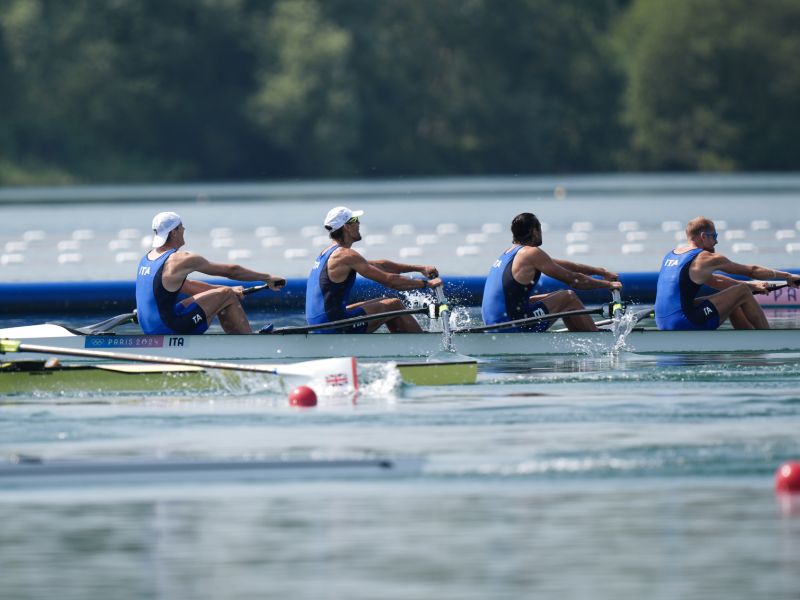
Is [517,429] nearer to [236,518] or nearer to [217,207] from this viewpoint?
[236,518]

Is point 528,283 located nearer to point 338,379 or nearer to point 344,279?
point 344,279

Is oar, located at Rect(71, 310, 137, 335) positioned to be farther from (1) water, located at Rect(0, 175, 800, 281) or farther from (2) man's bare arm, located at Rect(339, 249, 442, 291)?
(1) water, located at Rect(0, 175, 800, 281)

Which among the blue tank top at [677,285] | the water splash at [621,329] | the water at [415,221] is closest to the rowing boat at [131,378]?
the water splash at [621,329]

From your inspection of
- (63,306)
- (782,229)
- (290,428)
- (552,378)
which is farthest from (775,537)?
(782,229)

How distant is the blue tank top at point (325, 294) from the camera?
50.1 feet

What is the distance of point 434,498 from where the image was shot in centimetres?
984

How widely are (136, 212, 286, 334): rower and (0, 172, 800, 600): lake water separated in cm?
121

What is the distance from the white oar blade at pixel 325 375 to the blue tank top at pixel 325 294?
1.67 meters

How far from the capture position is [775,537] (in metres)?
8.90

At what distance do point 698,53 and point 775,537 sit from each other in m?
64.4

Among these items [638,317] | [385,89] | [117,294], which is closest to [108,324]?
[638,317]

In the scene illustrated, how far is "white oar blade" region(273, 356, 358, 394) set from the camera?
13586 millimetres

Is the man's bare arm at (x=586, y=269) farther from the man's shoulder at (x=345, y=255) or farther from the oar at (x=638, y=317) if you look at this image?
the man's shoulder at (x=345, y=255)

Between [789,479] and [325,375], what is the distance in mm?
4641
